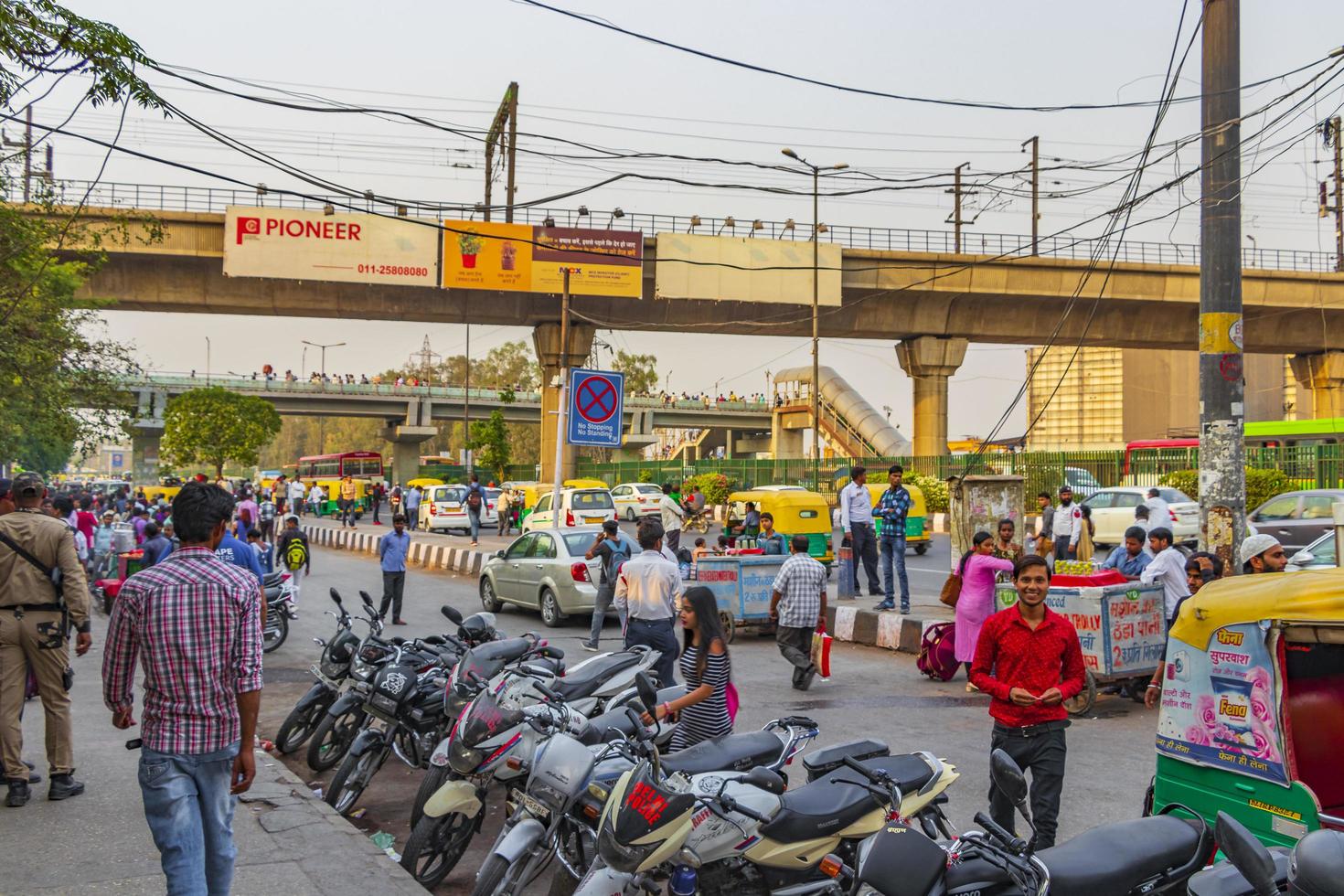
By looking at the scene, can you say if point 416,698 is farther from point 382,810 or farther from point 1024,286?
point 1024,286

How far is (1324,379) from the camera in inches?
1742

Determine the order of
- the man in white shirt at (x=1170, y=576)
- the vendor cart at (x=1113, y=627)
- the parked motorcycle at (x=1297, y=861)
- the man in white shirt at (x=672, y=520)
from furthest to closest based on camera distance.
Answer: the man in white shirt at (x=672, y=520), the man in white shirt at (x=1170, y=576), the vendor cart at (x=1113, y=627), the parked motorcycle at (x=1297, y=861)

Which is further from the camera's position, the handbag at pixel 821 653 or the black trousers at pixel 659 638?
the handbag at pixel 821 653

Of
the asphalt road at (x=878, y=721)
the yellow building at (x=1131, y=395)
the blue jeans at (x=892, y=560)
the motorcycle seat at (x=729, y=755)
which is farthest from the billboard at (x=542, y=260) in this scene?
the motorcycle seat at (x=729, y=755)

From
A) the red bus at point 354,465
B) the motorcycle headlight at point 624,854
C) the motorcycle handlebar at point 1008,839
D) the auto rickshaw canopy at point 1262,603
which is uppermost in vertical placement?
the red bus at point 354,465

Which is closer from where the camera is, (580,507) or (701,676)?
(701,676)

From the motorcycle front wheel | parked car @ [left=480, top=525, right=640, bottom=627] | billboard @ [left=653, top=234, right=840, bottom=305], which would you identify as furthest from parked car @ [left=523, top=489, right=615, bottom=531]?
the motorcycle front wheel

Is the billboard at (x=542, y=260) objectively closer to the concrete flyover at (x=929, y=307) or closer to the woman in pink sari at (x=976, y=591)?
the concrete flyover at (x=929, y=307)

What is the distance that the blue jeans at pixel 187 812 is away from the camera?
3.90 meters

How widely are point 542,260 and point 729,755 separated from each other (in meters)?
34.1

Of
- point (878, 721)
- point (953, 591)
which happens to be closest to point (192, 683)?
point (878, 721)

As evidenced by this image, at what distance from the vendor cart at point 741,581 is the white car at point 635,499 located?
27.3m

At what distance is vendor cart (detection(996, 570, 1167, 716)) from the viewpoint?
9.58 metres

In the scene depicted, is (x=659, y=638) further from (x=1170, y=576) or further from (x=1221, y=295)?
(x=1221, y=295)
